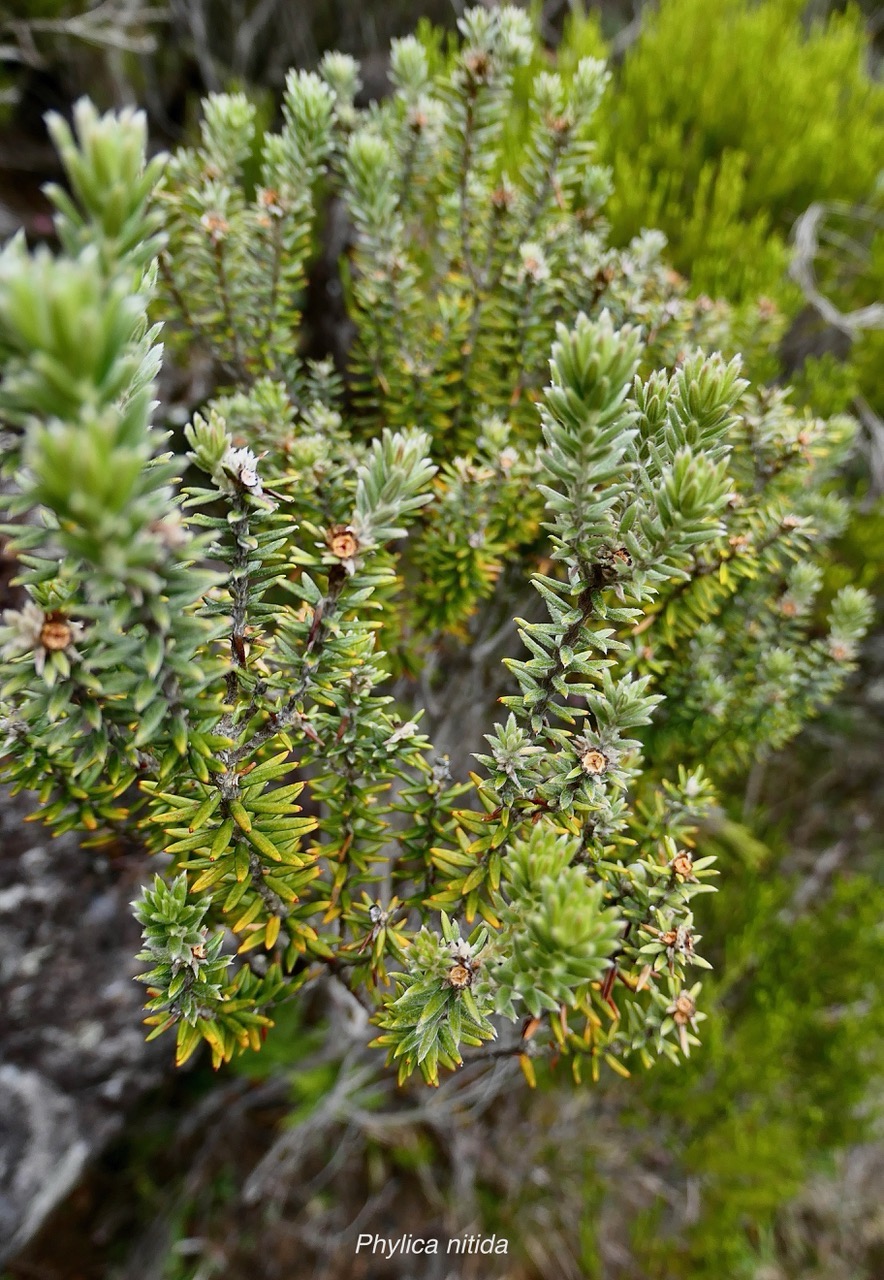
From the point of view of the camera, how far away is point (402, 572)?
159cm

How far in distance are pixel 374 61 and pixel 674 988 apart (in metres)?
3.71

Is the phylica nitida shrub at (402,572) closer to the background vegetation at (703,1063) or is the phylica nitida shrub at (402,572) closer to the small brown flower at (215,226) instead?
the small brown flower at (215,226)

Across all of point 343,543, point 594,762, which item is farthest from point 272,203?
point 594,762

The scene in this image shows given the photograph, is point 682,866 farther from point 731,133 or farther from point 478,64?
point 731,133

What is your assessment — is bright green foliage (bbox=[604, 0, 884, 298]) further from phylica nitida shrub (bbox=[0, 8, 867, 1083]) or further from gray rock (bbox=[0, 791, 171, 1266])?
gray rock (bbox=[0, 791, 171, 1266])

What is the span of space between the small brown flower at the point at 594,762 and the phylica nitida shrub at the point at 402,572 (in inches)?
0.6

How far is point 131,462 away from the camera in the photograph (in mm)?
498

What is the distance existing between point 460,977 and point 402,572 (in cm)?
96

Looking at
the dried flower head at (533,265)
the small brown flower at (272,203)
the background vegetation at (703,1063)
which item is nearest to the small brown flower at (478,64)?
the dried flower head at (533,265)

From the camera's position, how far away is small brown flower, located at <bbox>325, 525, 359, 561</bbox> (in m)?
0.73

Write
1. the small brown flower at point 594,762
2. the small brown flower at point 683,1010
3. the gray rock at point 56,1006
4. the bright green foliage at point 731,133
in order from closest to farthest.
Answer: the small brown flower at point 594,762, the small brown flower at point 683,1010, the gray rock at point 56,1006, the bright green foliage at point 731,133

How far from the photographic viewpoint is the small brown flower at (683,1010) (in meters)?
0.95

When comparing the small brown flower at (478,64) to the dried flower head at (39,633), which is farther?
the small brown flower at (478,64)

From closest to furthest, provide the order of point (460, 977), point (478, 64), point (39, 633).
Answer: point (39, 633), point (460, 977), point (478, 64)
